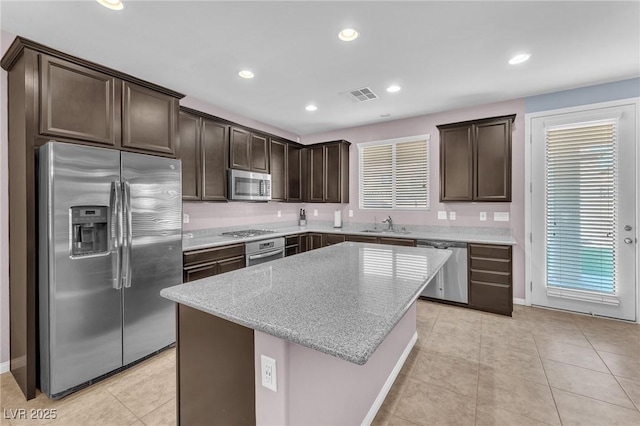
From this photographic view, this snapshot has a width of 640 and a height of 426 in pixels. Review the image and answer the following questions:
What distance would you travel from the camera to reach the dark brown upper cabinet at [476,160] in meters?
3.56

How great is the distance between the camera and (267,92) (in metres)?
3.45

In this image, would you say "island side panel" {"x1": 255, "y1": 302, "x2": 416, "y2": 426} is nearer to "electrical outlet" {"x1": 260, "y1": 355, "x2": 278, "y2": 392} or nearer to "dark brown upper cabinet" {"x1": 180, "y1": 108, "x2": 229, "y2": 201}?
"electrical outlet" {"x1": 260, "y1": 355, "x2": 278, "y2": 392}

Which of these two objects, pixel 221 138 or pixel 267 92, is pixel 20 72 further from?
pixel 267 92

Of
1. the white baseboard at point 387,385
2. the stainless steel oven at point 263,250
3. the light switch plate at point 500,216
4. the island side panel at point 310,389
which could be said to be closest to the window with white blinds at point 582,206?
the light switch plate at point 500,216

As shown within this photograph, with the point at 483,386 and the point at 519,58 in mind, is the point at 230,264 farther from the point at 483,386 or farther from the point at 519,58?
the point at 519,58

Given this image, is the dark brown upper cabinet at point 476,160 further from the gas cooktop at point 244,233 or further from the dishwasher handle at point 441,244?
the gas cooktop at point 244,233

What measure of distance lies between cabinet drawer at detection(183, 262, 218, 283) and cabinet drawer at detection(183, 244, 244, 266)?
0.20 feet

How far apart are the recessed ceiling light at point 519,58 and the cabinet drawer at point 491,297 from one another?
8.06 ft

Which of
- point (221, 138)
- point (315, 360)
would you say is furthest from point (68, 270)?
point (221, 138)

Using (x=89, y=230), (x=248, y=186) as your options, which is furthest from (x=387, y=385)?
(x=248, y=186)

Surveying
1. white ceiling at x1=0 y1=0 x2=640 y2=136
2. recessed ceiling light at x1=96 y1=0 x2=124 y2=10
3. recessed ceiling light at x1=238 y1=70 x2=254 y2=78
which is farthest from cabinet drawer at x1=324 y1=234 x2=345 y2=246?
recessed ceiling light at x1=96 y1=0 x2=124 y2=10

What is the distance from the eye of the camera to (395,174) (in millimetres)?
4652

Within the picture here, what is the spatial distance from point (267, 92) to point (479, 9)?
2310mm

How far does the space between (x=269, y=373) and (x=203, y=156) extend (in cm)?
295
